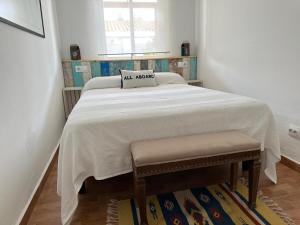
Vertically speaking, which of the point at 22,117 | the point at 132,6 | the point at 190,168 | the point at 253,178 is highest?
the point at 132,6

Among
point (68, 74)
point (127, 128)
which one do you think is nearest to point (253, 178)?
point (127, 128)

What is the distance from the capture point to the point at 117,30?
332cm

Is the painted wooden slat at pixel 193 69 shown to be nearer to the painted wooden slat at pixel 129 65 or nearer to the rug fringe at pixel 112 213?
the painted wooden slat at pixel 129 65

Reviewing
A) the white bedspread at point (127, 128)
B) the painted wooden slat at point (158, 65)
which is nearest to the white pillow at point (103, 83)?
the painted wooden slat at point (158, 65)

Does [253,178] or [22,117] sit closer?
[253,178]

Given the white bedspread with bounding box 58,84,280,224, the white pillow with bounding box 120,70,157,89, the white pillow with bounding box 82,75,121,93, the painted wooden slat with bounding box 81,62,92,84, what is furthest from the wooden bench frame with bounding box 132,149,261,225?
the painted wooden slat with bounding box 81,62,92,84

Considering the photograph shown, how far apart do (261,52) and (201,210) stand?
160 centimetres

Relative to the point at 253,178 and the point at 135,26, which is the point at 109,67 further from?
the point at 253,178

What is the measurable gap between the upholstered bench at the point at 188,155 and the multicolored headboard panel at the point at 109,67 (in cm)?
212

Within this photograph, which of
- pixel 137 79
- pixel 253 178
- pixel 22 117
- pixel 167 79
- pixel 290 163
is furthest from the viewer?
pixel 167 79

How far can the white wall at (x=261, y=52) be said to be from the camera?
1.79 m

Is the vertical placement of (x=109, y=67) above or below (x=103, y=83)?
above

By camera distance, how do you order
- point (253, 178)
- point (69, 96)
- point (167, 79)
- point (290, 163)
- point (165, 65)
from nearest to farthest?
1. point (253, 178)
2. point (290, 163)
3. point (167, 79)
4. point (69, 96)
5. point (165, 65)

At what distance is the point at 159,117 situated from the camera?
1.47 meters
